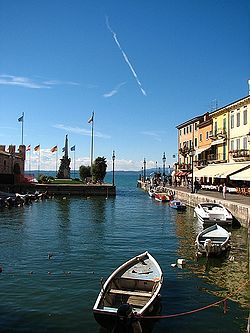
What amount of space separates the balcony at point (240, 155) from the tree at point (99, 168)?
38200 mm

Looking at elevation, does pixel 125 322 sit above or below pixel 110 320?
above

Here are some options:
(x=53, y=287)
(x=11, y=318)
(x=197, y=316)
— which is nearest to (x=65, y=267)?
(x=53, y=287)

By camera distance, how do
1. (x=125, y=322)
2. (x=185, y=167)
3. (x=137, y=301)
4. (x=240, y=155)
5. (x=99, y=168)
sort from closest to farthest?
(x=125, y=322) → (x=137, y=301) → (x=240, y=155) → (x=185, y=167) → (x=99, y=168)

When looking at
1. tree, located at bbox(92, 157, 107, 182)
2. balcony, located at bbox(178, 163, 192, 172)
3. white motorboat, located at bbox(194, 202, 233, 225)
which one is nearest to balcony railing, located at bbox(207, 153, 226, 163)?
balcony, located at bbox(178, 163, 192, 172)

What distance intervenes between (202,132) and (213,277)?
5380cm

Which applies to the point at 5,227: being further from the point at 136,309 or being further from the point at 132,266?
the point at 136,309

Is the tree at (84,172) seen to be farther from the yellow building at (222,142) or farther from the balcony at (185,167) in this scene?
the yellow building at (222,142)

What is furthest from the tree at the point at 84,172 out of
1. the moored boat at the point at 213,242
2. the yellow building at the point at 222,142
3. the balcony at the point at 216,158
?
the moored boat at the point at 213,242

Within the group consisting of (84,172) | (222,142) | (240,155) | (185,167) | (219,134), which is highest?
(219,134)

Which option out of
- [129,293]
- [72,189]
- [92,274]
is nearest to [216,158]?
[72,189]

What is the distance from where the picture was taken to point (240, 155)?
1909 inches

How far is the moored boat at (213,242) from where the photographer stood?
67.8 feet

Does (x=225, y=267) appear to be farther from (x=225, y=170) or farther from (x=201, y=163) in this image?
(x=201, y=163)

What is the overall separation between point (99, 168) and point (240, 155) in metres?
41.2
